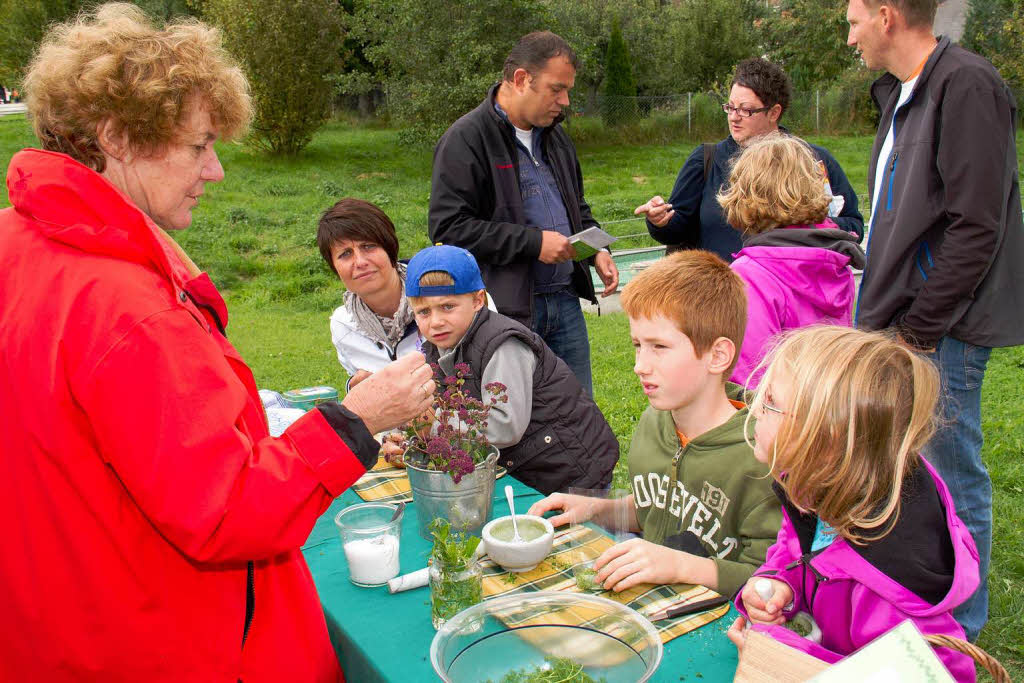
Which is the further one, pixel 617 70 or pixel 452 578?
pixel 617 70

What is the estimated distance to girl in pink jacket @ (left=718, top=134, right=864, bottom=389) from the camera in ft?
9.26

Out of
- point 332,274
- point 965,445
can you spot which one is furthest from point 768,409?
point 332,274

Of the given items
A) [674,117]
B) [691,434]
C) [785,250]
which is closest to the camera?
[691,434]

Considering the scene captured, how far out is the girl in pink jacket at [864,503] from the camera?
144cm

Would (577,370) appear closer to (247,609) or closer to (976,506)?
(976,506)

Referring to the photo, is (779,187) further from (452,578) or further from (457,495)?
(452,578)

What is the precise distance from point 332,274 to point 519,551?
884 cm

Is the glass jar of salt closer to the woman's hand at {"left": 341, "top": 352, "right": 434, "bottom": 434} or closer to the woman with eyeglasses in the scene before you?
the woman's hand at {"left": 341, "top": 352, "right": 434, "bottom": 434}

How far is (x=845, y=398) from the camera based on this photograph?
149 centimetres

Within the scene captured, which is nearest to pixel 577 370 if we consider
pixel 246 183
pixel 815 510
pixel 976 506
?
pixel 976 506

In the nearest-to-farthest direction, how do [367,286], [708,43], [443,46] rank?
[367,286] < [443,46] < [708,43]

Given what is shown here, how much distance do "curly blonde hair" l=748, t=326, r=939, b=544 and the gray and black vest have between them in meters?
1.22

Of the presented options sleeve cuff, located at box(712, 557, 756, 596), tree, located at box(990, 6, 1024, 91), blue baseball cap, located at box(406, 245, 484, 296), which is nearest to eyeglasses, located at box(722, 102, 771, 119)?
blue baseball cap, located at box(406, 245, 484, 296)

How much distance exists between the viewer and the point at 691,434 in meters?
2.20
